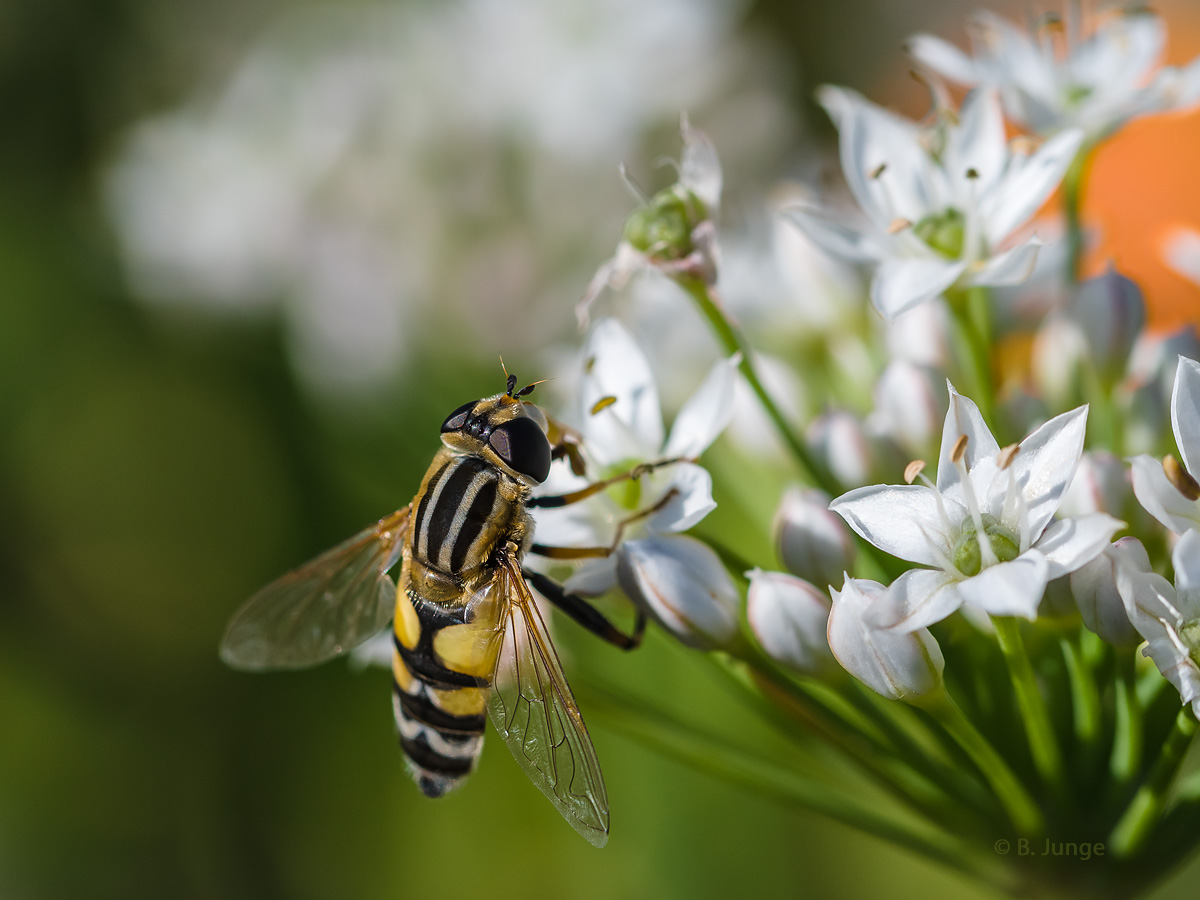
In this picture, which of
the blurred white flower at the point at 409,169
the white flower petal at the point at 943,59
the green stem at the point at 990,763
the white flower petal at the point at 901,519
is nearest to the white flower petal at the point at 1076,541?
the white flower petal at the point at 901,519

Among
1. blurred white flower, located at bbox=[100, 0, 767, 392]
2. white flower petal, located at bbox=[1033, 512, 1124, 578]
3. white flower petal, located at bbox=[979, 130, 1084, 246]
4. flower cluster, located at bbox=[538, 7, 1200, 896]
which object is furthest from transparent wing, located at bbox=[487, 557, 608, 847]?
blurred white flower, located at bbox=[100, 0, 767, 392]

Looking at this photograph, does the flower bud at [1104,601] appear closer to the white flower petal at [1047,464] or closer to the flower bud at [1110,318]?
the white flower petal at [1047,464]

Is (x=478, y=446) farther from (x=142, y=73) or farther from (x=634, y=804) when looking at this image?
(x=142, y=73)

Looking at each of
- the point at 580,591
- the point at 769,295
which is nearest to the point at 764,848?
the point at 769,295

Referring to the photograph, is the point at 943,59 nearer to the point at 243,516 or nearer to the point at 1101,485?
the point at 1101,485

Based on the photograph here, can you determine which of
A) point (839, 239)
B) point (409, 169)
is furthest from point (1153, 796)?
point (409, 169)
